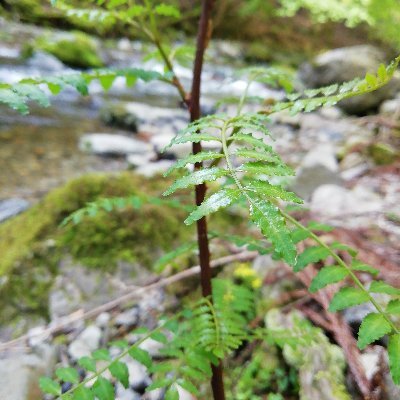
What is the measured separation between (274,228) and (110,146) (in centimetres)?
381

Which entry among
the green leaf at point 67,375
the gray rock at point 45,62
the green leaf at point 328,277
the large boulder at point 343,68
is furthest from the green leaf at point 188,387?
the gray rock at point 45,62

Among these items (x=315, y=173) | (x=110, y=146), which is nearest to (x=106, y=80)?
(x=315, y=173)

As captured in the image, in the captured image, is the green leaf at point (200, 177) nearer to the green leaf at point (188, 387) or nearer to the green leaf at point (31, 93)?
the green leaf at point (31, 93)

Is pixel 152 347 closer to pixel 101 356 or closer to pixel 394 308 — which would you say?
pixel 101 356

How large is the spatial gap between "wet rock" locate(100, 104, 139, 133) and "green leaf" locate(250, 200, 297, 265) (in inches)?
185

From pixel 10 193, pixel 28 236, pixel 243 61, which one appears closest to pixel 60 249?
pixel 28 236

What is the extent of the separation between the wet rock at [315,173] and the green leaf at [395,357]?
2.12m

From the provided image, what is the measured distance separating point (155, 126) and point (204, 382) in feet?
13.7

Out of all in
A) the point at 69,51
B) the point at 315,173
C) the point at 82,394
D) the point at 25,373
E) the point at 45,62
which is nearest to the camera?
the point at 82,394

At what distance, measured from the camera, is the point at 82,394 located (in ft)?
2.87

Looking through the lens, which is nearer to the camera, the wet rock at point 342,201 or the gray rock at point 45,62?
the wet rock at point 342,201

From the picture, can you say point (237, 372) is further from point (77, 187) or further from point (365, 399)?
point (77, 187)

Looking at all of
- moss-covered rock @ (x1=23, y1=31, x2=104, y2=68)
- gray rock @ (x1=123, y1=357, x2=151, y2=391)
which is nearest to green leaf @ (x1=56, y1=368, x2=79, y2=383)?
gray rock @ (x1=123, y1=357, x2=151, y2=391)

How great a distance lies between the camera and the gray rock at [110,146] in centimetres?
409
